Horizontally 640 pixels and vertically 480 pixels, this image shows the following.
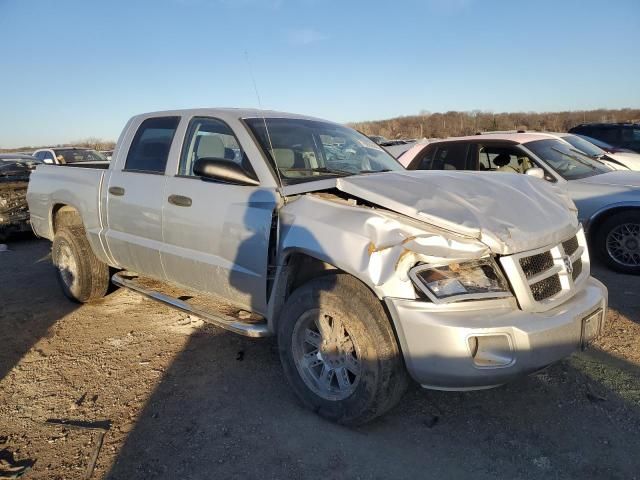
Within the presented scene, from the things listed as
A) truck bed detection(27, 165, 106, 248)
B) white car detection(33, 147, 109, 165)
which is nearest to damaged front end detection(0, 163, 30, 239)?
truck bed detection(27, 165, 106, 248)

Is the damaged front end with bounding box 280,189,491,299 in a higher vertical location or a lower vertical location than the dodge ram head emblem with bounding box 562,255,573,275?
higher

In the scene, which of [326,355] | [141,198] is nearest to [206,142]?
[141,198]

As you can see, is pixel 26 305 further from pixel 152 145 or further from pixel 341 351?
pixel 341 351

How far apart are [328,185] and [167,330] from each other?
89.6 inches

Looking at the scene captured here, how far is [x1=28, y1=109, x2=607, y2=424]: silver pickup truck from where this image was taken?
256 centimetres

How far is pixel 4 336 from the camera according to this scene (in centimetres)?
459

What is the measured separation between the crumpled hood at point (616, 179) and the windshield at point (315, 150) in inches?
129

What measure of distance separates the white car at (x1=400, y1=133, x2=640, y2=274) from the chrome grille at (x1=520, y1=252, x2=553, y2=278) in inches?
88.6

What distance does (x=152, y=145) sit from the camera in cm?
441

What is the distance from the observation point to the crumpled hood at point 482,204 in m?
2.66

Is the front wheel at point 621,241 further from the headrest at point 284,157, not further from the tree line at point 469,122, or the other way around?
the tree line at point 469,122

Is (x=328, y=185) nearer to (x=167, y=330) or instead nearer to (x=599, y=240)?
(x=167, y=330)

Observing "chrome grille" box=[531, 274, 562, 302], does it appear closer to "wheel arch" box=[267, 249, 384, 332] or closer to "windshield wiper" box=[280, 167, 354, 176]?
"wheel arch" box=[267, 249, 384, 332]

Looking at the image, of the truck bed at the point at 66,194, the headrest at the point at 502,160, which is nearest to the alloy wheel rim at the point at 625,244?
the headrest at the point at 502,160
